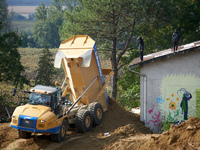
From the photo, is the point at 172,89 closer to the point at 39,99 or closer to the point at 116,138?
the point at 116,138

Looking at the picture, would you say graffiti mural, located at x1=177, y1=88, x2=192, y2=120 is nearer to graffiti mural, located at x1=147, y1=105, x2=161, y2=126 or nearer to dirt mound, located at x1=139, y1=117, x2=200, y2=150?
graffiti mural, located at x1=147, y1=105, x2=161, y2=126

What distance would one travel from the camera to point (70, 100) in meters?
15.4

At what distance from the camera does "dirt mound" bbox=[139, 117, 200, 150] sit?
8314mm

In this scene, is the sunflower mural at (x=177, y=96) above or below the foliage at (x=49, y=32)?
below

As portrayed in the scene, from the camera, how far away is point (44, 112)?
1095cm

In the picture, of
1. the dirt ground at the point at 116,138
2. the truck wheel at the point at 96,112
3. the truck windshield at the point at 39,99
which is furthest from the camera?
the truck wheel at the point at 96,112

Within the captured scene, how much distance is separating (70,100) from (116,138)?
4637 mm

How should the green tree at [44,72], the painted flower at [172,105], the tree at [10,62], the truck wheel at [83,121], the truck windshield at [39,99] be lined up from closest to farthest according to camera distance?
1. the truck windshield at [39,99]
2. the truck wheel at [83,121]
3. the painted flower at [172,105]
4. the tree at [10,62]
5. the green tree at [44,72]

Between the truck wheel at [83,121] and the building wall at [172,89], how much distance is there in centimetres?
351

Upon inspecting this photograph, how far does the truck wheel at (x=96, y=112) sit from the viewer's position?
13578mm

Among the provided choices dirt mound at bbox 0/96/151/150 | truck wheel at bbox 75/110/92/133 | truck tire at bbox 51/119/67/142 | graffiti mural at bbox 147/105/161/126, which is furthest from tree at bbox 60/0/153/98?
truck tire at bbox 51/119/67/142

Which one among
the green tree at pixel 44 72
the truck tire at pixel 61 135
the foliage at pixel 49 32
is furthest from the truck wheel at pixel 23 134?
the foliage at pixel 49 32

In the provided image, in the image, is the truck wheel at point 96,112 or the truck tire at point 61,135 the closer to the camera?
the truck tire at point 61,135

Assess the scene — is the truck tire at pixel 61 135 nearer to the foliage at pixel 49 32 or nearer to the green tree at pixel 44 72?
the green tree at pixel 44 72
